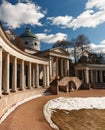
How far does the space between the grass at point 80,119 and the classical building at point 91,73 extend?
33.4m

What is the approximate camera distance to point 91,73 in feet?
191

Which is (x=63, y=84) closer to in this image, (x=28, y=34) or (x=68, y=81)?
(x=68, y=81)

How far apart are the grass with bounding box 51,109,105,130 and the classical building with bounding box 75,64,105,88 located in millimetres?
33432

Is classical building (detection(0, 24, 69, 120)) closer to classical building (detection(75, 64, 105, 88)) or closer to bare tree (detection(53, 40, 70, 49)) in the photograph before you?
classical building (detection(75, 64, 105, 88))

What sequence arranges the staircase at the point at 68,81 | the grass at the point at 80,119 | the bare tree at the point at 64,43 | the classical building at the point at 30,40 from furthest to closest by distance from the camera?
the bare tree at the point at 64,43 < the classical building at the point at 30,40 < the staircase at the point at 68,81 < the grass at the point at 80,119

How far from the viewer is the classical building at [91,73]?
55281mm

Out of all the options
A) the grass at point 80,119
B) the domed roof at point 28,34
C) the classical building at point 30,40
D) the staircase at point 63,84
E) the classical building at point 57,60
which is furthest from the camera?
the domed roof at point 28,34

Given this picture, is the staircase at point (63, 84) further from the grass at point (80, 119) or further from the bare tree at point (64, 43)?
the bare tree at point (64, 43)

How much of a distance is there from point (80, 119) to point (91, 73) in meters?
41.9

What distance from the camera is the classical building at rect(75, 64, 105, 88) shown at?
55.3 m

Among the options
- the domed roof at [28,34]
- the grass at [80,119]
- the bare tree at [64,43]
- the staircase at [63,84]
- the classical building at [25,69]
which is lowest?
the grass at [80,119]

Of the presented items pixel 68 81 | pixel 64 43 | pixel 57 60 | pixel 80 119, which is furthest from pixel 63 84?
pixel 64 43

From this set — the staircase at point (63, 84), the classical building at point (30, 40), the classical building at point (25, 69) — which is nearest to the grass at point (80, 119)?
the classical building at point (25, 69)

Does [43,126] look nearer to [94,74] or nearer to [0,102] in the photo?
[0,102]
